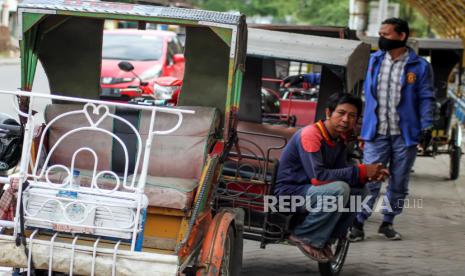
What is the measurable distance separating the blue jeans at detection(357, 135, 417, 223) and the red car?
24.1ft

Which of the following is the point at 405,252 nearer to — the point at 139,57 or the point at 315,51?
the point at 315,51

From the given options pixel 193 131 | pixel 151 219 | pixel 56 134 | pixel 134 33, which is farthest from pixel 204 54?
pixel 134 33

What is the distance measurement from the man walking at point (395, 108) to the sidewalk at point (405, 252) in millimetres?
343

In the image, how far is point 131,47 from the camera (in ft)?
54.8

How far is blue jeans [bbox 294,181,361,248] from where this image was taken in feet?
20.3

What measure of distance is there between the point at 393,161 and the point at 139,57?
29.1ft

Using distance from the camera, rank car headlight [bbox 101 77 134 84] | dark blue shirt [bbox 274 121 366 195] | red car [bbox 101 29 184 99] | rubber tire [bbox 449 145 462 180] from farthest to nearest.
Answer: red car [bbox 101 29 184 99], car headlight [bbox 101 77 134 84], rubber tire [bbox 449 145 462 180], dark blue shirt [bbox 274 121 366 195]

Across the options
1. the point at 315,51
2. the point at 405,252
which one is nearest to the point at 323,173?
the point at 315,51

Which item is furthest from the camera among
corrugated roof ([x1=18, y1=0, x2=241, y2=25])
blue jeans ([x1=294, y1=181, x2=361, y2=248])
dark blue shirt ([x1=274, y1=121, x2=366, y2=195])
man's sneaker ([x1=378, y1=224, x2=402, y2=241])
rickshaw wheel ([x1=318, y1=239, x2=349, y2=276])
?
man's sneaker ([x1=378, y1=224, x2=402, y2=241])

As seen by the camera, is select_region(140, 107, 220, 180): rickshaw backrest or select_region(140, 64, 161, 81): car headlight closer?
select_region(140, 107, 220, 180): rickshaw backrest

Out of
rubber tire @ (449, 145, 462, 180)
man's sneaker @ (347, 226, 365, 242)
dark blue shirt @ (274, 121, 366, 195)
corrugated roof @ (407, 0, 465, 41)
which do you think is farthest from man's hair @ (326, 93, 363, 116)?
corrugated roof @ (407, 0, 465, 41)

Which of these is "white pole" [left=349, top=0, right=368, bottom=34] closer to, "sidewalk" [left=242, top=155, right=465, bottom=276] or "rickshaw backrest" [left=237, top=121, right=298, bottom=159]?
"sidewalk" [left=242, top=155, right=465, bottom=276]

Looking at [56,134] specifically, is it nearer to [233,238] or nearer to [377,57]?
[233,238]

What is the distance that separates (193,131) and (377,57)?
2.99 metres
